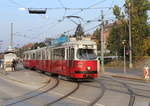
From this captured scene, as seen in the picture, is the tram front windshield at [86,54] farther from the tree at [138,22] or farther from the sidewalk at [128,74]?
the tree at [138,22]

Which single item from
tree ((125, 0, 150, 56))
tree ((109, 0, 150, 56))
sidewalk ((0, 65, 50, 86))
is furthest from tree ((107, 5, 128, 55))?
sidewalk ((0, 65, 50, 86))

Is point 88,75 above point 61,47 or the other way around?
the other way around

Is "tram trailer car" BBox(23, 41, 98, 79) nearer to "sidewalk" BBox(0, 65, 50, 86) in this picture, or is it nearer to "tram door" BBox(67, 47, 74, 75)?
"tram door" BBox(67, 47, 74, 75)

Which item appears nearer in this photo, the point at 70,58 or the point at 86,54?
the point at 86,54

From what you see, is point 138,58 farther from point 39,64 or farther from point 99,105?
point 99,105

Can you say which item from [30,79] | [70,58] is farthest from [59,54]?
[70,58]

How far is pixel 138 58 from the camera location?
2329 inches

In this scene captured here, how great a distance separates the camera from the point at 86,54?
22328 millimetres

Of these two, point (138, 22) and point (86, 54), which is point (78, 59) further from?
point (138, 22)

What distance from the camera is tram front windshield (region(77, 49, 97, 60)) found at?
2202 centimetres

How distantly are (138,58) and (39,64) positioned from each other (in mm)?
27325

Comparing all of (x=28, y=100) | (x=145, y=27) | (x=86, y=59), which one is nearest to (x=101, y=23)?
(x=86, y=59)

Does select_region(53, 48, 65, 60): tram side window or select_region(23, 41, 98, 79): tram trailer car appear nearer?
select_region(23, 41, 98, 79): tram trailer car

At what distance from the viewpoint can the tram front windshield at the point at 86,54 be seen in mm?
22016
